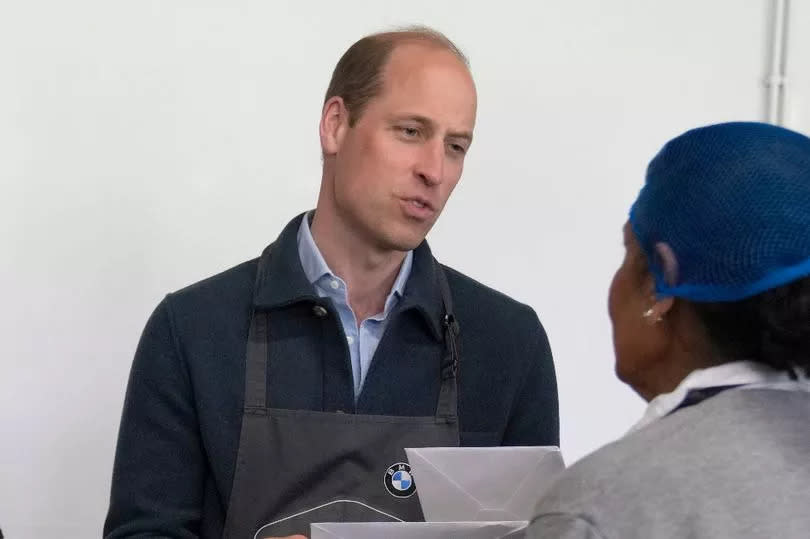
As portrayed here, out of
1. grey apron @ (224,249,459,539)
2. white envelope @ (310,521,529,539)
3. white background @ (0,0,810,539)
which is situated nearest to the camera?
white envelope @ (310,521,529,539)

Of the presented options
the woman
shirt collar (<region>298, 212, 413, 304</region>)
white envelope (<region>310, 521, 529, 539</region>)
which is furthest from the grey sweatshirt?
shirt collar (<region>298, 212, 413, 304</region>)

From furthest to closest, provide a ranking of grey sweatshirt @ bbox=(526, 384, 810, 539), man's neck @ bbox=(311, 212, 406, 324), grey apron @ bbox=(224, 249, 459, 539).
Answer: man's neck @ bbox=(311, 212, 406, 324), grey apron @ bbox=(224, 249, 459, 539), grey sweatshirt @ bbox=(526, 384, 810, 539)

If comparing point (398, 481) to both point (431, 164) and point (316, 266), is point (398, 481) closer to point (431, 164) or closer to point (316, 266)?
point (316, 266)

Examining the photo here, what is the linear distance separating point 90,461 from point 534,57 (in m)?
1.13

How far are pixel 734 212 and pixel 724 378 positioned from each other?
15 cm

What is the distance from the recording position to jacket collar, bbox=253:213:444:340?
1621mm

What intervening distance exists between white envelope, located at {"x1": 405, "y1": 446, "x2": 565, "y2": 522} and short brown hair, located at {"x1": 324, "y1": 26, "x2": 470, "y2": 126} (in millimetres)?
592

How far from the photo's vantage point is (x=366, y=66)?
1.70 meters

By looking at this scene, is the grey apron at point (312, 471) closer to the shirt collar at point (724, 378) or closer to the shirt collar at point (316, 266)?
the shirt collar at point (316, 266)

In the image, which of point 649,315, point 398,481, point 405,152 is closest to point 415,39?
point 405,152

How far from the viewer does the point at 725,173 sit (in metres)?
1.01

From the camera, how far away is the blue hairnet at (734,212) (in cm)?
98

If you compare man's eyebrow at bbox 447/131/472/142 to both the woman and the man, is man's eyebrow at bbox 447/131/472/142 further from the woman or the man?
the woman

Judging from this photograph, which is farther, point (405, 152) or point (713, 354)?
point (405, 152)
